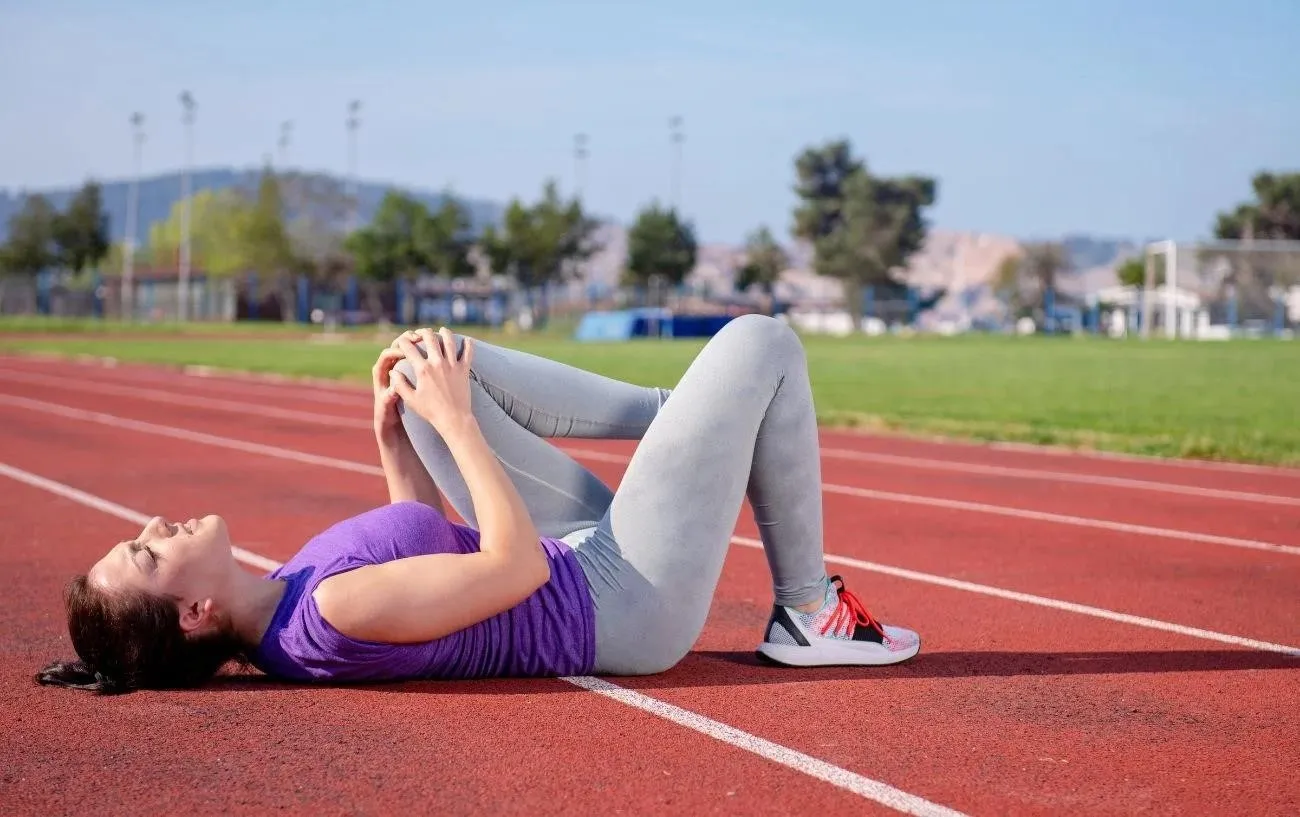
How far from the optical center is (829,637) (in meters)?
4.25

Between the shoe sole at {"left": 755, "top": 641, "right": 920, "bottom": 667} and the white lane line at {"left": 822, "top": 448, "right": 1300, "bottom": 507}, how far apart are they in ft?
18.2

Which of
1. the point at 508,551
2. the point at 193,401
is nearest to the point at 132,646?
the point at 508,551

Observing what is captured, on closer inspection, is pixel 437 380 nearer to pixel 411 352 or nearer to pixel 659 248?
pixel 411 352

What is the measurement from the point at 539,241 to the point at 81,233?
29.6 meters

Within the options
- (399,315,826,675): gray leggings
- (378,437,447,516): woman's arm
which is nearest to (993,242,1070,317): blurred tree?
(399,315,826,675): gray leggings

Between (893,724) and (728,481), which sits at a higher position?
(728,481)

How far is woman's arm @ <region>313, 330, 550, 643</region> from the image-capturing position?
136 inches

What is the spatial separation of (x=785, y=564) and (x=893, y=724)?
565 mm

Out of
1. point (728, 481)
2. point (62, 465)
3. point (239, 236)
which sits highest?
point (239, 236)

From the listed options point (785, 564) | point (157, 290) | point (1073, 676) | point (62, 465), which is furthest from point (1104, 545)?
point (157, 290)

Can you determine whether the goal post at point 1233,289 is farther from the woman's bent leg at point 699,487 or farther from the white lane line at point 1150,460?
the woman's bent leg at point 699,487

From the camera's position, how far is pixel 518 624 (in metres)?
3.89

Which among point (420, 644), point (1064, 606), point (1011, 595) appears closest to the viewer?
point (420, 644)

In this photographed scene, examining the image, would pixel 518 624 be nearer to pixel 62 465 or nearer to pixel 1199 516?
pixel 1199 516
